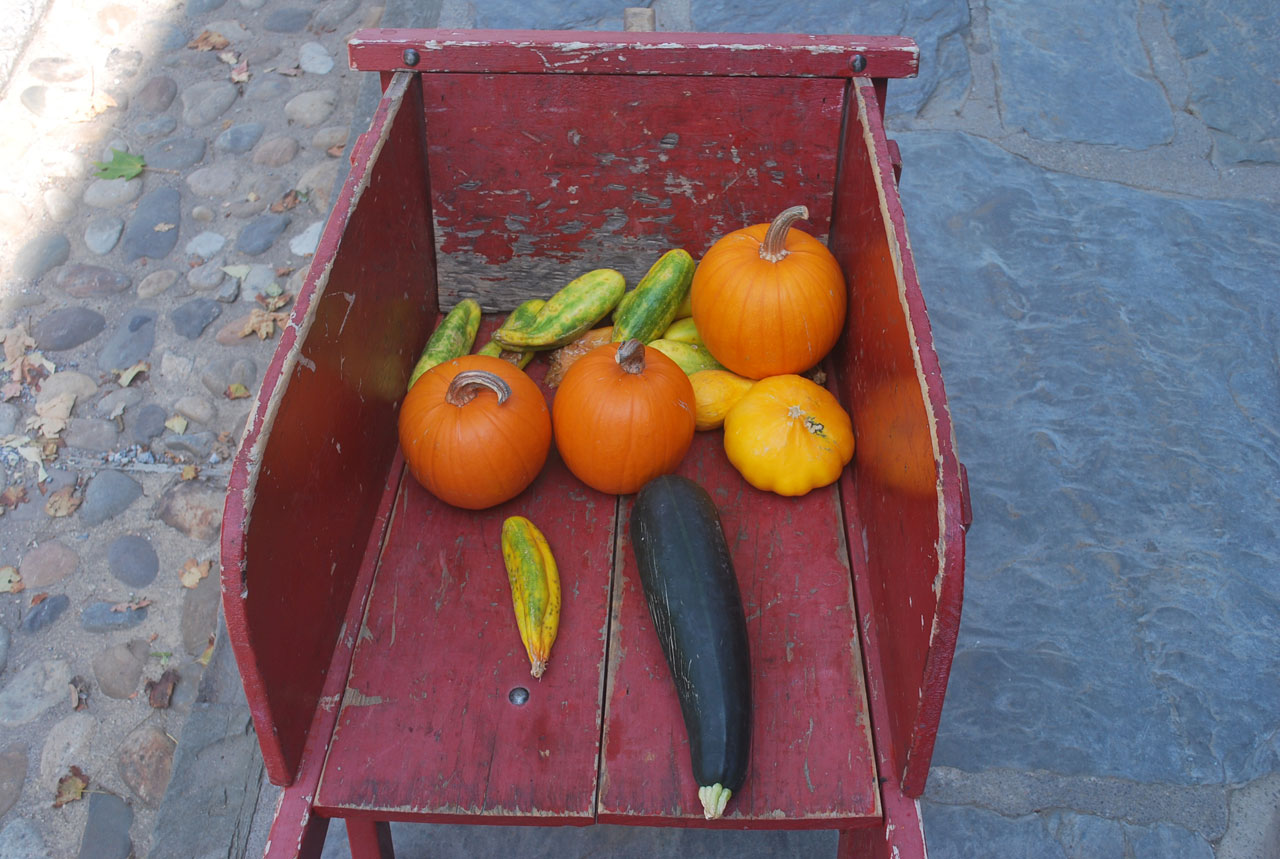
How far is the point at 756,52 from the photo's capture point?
2156mm

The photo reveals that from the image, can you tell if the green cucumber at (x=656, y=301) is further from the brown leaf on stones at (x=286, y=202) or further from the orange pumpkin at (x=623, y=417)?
the brown leaf on stones at (x=286, y=202)

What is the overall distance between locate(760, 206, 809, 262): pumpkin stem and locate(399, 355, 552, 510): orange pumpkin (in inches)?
21.1

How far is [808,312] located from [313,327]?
947mm

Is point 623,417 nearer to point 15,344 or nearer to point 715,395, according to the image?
point 715,395

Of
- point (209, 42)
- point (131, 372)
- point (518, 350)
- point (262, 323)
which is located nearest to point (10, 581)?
point (131, 372)

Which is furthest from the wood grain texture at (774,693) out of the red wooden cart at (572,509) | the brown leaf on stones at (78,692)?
the brown leaf on stones at (78,692)

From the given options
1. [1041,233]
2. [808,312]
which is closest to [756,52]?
→ [808,312]

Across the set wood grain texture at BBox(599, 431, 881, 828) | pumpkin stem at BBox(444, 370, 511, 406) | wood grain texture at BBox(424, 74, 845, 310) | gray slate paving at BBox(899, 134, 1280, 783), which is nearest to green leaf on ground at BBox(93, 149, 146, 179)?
wood grain texture at BBox(424, 74, 845, 310)

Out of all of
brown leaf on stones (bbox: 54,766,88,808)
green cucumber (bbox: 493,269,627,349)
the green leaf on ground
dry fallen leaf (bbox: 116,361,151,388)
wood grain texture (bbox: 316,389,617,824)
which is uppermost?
green cucumber (bbox: 493,269,627,349)

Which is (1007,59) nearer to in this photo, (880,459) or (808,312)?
(808,312)

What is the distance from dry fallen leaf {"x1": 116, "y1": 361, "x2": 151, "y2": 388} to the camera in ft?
11.3

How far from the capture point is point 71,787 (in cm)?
256

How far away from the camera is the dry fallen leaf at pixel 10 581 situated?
2.94 meters

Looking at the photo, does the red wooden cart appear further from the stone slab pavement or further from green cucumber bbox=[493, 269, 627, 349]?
the stone slab pavement
